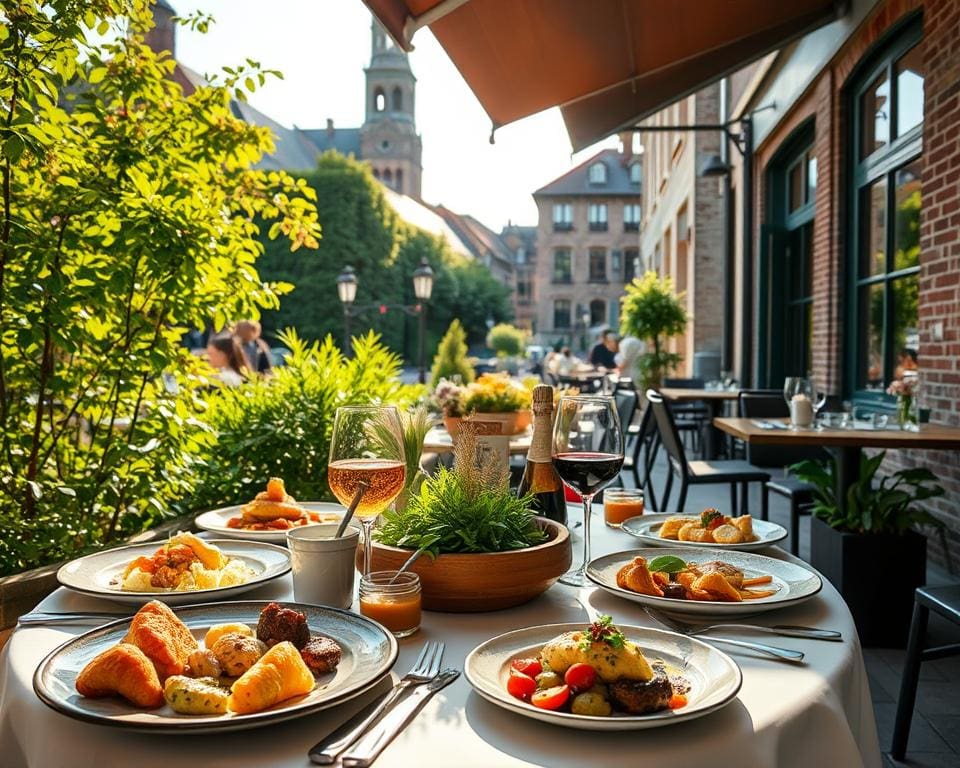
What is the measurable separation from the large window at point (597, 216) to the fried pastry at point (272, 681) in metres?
49.9

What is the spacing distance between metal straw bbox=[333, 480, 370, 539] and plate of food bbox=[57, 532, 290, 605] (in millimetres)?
182

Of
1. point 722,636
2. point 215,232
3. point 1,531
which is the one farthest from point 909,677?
point 1,531

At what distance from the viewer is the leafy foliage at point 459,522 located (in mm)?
1266

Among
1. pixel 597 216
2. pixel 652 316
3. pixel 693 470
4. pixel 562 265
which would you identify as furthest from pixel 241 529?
pixel 562 265

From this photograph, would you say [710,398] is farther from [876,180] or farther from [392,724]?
[392,724]

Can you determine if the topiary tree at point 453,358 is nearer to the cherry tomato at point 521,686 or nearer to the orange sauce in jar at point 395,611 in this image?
the orange sauce in jar at point 395,611

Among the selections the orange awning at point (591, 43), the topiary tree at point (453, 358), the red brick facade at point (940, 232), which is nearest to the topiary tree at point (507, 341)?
the topiary tree at point (453, 358)

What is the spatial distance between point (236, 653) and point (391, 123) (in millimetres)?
67143

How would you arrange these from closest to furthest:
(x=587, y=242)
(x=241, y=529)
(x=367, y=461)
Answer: (x=367, y=461) → (x=241, y=529) → (x=587, y=242)

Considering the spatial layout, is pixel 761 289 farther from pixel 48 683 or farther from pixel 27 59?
pixel 48 683

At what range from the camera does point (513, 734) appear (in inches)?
34.3

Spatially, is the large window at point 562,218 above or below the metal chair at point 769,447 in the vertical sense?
above

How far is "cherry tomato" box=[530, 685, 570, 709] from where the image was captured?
0.89 metres

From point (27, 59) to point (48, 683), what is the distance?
1543 millimetres
